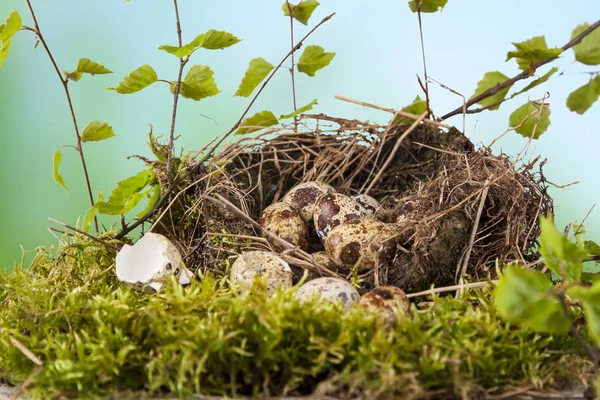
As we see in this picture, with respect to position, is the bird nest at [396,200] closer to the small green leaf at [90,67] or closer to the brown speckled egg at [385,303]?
the brown speckled egg at [385,303]

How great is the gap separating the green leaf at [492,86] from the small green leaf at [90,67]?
1.05m

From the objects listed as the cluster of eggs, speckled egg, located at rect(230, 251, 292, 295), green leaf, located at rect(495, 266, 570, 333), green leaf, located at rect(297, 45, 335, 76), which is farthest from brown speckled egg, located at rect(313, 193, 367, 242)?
green leaf, located at rect(495, 266, 570, 333)

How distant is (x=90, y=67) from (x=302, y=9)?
66cm

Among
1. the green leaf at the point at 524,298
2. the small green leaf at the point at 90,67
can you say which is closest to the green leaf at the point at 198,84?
the small green leaf at the point at 90,67

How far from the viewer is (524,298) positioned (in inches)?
36.8

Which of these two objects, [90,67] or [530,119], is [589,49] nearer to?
[530,119]

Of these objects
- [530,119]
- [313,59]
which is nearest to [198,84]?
[313,59]

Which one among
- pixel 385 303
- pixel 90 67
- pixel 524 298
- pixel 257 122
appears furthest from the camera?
pixel 257 122

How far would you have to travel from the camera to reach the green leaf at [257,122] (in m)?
1.82

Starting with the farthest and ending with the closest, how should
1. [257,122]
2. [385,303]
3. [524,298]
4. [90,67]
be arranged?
[257,122] < [90,67] < [385,303] < [524,298]

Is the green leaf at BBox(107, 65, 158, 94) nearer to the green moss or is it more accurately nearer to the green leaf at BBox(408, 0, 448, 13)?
the green moss

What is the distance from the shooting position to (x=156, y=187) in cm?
169

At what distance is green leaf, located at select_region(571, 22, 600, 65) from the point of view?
153cm

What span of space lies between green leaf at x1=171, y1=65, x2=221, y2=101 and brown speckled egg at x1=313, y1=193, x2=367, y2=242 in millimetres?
433
